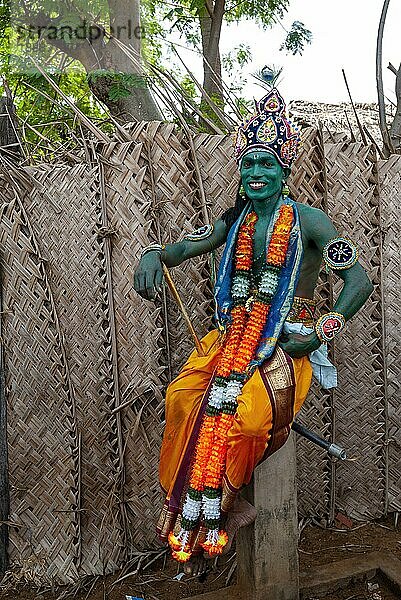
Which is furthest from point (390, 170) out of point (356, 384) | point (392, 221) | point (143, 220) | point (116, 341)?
point (116, 341)

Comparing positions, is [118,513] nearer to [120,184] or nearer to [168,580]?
[168,580]

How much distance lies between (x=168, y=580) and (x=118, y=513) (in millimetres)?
424

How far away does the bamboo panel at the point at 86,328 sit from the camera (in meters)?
3.43

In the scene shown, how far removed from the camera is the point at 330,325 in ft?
7.84

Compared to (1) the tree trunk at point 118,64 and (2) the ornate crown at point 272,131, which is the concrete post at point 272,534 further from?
(1) the tree trunk at point 118,64

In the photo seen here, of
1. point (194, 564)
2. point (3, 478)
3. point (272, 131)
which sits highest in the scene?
point (272, 131)

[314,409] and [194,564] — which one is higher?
[314,409]

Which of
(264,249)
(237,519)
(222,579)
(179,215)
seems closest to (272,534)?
(237,519)

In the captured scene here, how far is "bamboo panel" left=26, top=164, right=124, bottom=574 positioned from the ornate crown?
1.16 m

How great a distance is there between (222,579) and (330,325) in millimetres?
1727

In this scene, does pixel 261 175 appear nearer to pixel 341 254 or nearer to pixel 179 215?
pixel 341 254

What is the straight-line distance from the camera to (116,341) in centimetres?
342

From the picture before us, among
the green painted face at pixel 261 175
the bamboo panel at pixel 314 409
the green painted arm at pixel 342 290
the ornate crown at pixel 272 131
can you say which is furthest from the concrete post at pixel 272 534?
the ornate crown at pixel 272 131

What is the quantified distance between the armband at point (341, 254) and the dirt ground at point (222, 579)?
1.56 m
